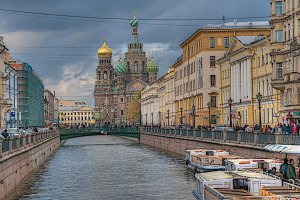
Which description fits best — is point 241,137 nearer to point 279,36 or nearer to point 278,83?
point 278,83

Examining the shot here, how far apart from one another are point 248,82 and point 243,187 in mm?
58224

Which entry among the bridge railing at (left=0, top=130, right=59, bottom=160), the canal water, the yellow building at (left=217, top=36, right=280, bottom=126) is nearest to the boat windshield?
the canal water

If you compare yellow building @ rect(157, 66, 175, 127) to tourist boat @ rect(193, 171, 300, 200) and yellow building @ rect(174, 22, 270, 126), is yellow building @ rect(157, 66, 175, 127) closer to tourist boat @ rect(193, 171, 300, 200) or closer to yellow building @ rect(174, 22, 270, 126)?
yellow building @ rect(174, 22, 270, 126)

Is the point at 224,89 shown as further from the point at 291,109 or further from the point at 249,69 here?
the point at 291,109

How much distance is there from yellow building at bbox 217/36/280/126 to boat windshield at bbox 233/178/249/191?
42294 millimetres

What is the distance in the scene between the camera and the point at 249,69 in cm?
8638

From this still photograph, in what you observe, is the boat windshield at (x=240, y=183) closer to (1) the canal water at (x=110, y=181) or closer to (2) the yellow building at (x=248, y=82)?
(1) the canal water at (x=110, y=181)

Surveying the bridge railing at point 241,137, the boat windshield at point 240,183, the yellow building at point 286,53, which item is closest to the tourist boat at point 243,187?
the boat windshield at point 240,183

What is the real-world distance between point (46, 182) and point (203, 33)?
6269cm

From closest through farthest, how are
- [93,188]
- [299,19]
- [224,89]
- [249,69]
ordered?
[93,188] < [299,19] < [249,69] < [224,89]

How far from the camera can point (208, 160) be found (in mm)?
53812

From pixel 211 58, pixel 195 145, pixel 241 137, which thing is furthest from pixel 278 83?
pixel 211 58

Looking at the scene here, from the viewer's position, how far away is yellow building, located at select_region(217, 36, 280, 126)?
78000 millimetres

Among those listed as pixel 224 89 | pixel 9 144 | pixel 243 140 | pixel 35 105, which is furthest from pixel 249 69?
pixel 35 105
